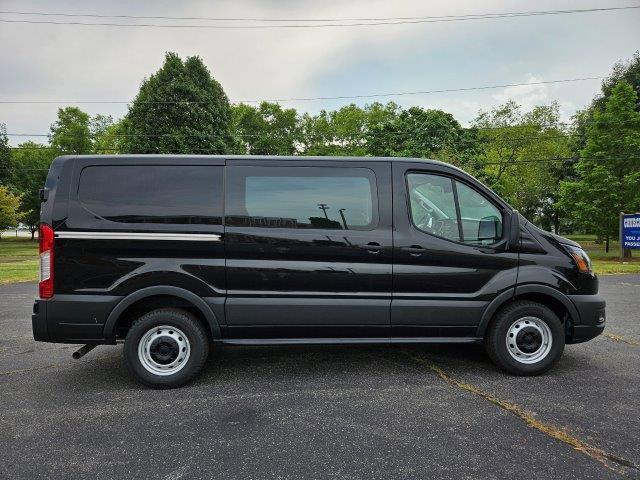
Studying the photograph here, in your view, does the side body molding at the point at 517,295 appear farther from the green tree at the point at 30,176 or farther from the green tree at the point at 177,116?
the green tree at the point at 30,176

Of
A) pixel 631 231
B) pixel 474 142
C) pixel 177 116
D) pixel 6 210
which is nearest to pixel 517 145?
pixel 474 142

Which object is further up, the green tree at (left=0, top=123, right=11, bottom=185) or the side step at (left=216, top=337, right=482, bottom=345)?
the green tree at (left=0, top=123, right=11, bottom=185)

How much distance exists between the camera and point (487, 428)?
304cm

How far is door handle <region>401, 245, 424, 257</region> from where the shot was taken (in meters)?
3.96

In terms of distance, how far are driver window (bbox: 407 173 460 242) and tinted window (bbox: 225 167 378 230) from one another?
408 millimetres

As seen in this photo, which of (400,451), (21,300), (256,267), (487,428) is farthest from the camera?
(21,300)

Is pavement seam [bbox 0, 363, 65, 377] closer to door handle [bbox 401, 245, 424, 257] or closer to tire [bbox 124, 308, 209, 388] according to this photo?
tire [bbox 124, 308, 209, 388]

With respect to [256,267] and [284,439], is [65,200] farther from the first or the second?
[284,439]

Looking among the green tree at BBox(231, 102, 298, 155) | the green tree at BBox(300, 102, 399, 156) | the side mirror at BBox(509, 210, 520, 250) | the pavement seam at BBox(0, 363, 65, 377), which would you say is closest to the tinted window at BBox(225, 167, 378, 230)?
the side mirror at BBox(509, 210, 520, 250)

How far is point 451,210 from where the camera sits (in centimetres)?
408

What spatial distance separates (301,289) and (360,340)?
76 cm

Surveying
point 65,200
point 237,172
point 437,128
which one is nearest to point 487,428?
point 237,172

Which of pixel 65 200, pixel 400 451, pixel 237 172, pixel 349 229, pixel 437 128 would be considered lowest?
pixel 400 451

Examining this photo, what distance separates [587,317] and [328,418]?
276 cm
